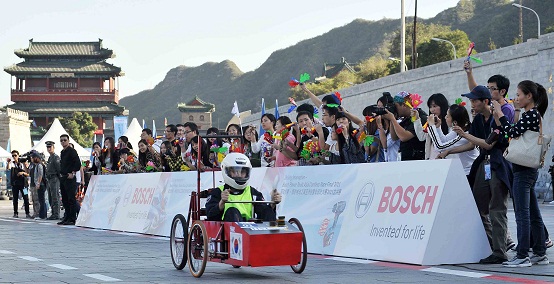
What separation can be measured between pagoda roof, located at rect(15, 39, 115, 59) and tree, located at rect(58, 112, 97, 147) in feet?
33.2

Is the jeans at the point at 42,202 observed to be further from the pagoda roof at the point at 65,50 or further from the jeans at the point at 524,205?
the pagoda roof at the point at 65,50

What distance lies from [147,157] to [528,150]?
447 inches

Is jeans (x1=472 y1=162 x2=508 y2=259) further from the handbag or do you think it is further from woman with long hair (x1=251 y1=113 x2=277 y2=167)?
woman with long hair (x1=251 y1=113 x2=277 y2=167)

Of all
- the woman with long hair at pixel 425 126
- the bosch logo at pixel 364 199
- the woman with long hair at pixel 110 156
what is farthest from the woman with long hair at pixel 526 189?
the woman with long hair at pixel 110 156

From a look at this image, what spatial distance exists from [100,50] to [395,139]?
120 meters

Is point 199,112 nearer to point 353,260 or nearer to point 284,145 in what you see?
point 284,145

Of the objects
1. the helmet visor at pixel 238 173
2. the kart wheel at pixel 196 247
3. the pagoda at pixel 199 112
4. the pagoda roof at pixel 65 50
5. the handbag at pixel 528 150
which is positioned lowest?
the kart wheel at pixel 196 247

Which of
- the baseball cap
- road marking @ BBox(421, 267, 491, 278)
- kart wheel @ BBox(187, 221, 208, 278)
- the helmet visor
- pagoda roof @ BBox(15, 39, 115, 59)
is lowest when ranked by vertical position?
road marking @ BBox(421, 267, 491, 278)

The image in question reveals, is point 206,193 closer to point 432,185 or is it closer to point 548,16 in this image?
point 432,185

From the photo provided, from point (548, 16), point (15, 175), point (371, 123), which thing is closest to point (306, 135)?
point (371, 123)

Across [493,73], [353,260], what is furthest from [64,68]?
[353,260]

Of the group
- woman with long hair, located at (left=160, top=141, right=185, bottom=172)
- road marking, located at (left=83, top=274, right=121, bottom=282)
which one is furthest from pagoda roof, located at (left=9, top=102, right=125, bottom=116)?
road marking, located at (left=83, top=274, right=121, bottom=282)

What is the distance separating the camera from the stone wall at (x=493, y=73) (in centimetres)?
3834

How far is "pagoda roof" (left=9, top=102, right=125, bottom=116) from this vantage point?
5094 inches
